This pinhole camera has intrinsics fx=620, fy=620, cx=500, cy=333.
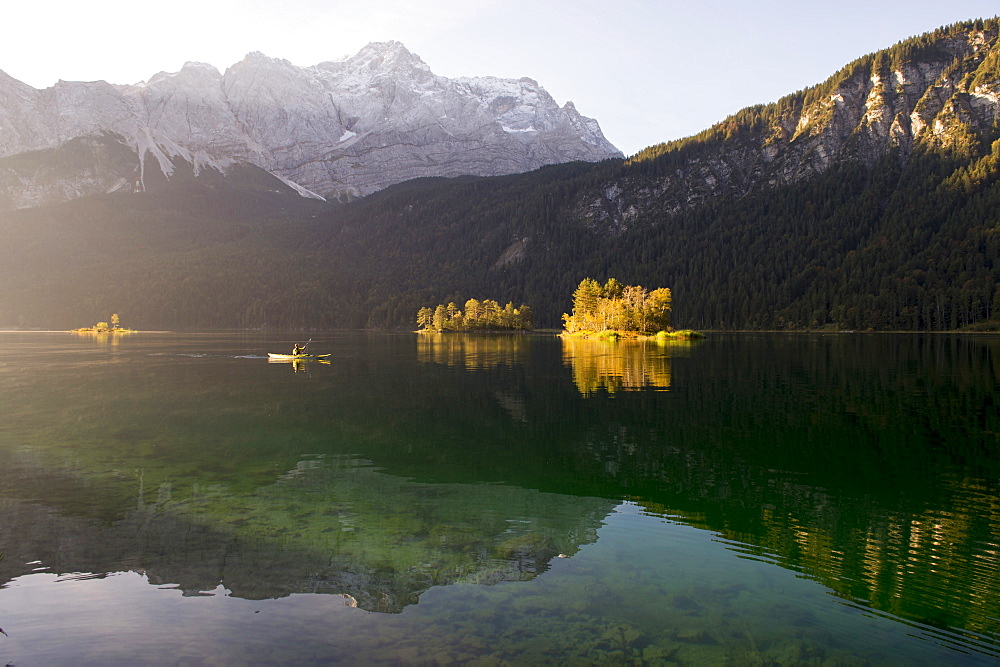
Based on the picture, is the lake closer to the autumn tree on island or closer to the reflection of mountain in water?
the reflection of mountain in water

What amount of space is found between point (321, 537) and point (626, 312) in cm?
13251

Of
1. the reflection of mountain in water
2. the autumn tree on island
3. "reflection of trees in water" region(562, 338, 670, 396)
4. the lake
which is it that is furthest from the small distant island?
the reflection of mountain in water

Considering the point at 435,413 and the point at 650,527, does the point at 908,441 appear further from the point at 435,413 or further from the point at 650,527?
the point at 435,413

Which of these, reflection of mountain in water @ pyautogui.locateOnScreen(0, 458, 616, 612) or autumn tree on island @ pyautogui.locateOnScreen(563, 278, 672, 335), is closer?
reflection of mountain in water @ pyautogui.locateOnScreen(0, 458, 616, 612)

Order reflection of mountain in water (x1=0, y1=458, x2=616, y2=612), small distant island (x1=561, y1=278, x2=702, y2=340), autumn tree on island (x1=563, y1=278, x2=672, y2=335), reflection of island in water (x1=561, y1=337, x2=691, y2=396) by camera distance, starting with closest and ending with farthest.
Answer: reflection of mountain in water (x1=0, y1=458, x2=616, y2=612) → reflection of island in water (x1=561, y1=337, x2=691, y2=396) → autumn tree on island (x1=563, y1=278, x2=672, y2=335) → small distant island (x1=561, y1=278, x2=702, y2=340)

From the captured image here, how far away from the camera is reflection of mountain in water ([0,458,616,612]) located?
1366cm

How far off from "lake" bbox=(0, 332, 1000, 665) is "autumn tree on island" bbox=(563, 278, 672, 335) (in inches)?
4118

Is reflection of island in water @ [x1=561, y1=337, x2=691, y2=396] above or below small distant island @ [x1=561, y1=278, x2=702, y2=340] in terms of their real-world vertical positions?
below

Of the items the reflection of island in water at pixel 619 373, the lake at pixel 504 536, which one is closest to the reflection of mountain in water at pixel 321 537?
the lake at pixel 504 536

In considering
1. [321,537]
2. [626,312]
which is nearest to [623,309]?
[626,312]

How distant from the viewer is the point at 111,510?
18422 mm

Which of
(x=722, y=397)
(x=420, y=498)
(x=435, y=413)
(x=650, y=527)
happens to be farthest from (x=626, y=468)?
(x=722, y=397)

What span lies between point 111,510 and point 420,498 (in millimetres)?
9112

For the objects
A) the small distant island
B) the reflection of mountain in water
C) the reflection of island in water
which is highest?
the small distant island
